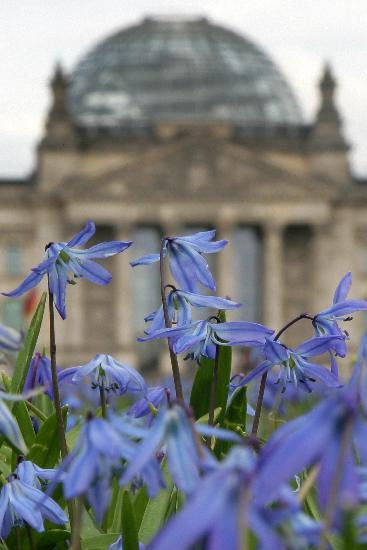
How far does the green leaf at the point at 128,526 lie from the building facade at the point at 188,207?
1931 inches

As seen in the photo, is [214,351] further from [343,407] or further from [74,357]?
[74,357]

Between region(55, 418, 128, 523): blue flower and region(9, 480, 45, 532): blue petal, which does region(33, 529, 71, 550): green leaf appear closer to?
region(9, 480, 45, 532): blue petal

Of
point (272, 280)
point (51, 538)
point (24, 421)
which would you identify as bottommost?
point (272, 280)

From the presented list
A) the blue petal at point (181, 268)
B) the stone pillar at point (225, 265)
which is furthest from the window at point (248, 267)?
the blue petal at point (181, 268)

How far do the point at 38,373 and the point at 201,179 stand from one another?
50.4 meters

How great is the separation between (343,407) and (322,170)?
56.0 metres

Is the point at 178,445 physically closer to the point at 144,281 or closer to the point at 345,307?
the point at 345,307

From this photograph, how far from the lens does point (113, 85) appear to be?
6625 cm

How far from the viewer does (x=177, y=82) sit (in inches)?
2628

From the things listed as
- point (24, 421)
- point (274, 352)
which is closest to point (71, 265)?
point (274, 352)

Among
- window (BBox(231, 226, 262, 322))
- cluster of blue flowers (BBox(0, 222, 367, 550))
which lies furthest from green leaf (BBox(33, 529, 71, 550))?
window (BBox(231, 226, 262, 322))

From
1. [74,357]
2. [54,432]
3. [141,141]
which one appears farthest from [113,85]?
[54,432]

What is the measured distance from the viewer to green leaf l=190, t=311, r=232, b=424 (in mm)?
2836

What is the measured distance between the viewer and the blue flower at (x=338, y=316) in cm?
246
